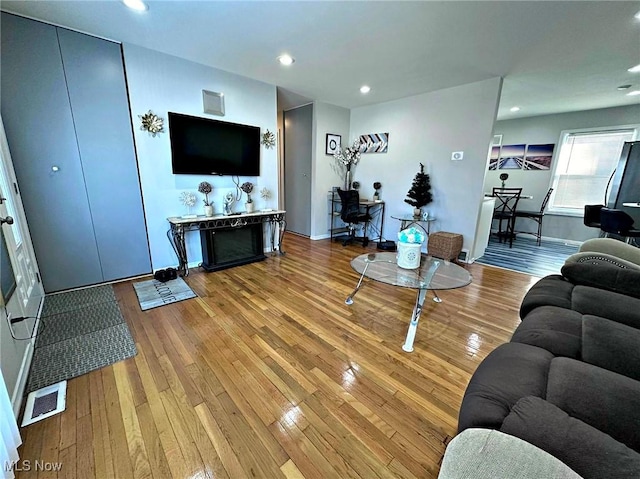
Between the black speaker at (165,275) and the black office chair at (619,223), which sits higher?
the black office chair at (619,223)

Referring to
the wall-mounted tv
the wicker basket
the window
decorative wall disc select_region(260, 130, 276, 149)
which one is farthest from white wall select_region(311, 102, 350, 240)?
the window

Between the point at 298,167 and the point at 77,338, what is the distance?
4186 millimetres

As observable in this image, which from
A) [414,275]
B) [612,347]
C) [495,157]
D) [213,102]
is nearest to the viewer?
[612,347]

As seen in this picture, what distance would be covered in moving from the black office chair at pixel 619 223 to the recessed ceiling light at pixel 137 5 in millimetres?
5290

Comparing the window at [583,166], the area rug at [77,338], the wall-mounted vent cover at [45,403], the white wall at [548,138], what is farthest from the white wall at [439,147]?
the wall-mounted vent cover at [45,403]

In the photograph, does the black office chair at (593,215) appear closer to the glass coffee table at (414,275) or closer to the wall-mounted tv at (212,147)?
the glass coffee table at (414,275)

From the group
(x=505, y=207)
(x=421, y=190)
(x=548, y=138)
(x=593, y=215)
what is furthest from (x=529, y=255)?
(x=548, y=138)

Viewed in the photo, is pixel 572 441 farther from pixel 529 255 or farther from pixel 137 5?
pixel 529 255

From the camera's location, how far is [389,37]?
2.43 meters

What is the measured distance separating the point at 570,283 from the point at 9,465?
3.08 meters

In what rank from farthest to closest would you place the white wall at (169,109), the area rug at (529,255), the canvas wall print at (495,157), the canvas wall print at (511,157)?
the canvas wall print at (495,157) < the canvas wall print at (511,157) < the area rug at (529,255) < the white wall at (169,109)

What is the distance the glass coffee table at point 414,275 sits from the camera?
196cm

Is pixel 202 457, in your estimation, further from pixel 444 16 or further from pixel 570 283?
pixel 444 16

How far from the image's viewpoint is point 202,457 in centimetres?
116
